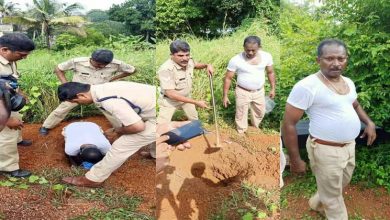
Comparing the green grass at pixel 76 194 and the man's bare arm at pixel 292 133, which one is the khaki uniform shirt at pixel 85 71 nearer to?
the green grass at pixel 76 194

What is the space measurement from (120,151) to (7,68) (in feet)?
2.58

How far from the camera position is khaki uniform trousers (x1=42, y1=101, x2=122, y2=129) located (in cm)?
251

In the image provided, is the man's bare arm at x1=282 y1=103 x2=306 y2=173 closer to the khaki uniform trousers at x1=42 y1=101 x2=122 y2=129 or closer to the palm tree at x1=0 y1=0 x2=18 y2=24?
the khaki uniform trousers at x1=42 y1=101 x2=122 y2=129

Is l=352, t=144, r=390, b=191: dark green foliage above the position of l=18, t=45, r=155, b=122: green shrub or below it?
below

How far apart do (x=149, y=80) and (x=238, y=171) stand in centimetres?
76

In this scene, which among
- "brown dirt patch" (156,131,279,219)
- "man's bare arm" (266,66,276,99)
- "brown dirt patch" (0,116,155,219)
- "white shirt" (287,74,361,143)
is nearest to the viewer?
"white shirt" (287,74,361,143)

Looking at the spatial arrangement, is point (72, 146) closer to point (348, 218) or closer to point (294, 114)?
point (294, 114)

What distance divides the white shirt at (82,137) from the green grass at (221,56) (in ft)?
2.13

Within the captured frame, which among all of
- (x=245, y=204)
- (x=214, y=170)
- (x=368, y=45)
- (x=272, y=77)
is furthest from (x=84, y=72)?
(x=368, y=45)

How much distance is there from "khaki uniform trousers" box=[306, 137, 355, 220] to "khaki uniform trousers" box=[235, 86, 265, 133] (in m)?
0.30

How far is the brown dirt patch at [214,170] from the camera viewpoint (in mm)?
2348

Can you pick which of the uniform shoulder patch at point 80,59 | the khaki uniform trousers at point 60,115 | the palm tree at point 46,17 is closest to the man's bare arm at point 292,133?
the khaki uniform trousers at point 60,115

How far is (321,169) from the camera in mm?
2314

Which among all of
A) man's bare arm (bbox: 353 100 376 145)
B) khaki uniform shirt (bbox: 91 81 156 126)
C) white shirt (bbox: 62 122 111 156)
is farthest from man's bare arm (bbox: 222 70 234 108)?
white shirt (bbox: 62 122 111 156)
